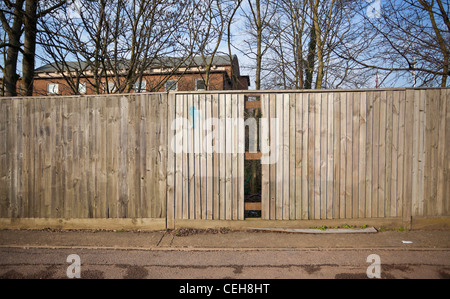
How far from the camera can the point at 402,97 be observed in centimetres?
448

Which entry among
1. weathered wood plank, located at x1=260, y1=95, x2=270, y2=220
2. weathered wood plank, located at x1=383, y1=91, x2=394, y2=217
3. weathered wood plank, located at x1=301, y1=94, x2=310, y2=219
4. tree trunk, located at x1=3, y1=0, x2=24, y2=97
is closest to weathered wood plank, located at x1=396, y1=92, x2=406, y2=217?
weathered wood plank, located at x1=383, y1=91, x2=394, y2=217

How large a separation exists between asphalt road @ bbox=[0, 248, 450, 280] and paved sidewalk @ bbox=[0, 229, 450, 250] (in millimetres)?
131

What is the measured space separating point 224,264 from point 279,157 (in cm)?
198

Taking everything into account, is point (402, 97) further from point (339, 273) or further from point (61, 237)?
point (61, 237)

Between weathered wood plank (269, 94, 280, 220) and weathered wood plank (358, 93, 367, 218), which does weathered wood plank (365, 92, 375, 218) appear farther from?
weathered wood plank (269, 94, 280, 220)

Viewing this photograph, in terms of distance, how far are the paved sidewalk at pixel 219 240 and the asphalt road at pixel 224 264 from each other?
131 millimetres

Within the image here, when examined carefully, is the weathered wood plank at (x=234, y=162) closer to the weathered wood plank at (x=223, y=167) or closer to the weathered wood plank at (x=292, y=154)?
the weathered wood plank at (x=223, y=167)

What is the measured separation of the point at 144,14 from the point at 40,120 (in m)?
3.88

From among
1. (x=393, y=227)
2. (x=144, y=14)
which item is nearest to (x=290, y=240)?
(x=393, y=227)

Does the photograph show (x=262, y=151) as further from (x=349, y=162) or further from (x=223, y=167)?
(x=349, y=162)

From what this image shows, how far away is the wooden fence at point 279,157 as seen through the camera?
446cm

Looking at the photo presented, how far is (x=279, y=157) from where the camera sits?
4480 mm

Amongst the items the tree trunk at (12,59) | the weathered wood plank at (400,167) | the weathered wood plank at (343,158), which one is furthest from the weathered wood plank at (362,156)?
the tree trunk at (12,59)

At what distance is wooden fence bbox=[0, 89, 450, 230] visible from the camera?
4.46 metres
